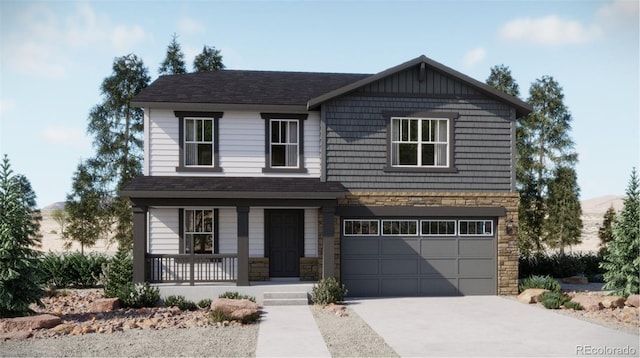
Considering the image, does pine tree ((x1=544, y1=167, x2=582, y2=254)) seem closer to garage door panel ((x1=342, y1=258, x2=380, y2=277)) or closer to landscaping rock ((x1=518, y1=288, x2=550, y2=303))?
landscaping rock ((x1=518, y1=288, x2=550, y2=303))

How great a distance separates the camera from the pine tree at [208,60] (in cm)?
2988

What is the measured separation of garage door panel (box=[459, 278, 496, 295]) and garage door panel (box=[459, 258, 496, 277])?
20cm

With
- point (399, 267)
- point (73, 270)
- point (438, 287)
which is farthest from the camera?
point (73, 270)

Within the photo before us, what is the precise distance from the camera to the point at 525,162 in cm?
2716

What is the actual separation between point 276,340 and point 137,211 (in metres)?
6.95

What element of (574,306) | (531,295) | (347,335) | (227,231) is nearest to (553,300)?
(574,306)

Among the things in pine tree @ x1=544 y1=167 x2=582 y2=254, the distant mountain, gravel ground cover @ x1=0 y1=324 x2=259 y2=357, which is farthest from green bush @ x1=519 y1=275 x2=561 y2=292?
the distant mountain

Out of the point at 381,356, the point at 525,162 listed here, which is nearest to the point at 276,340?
the point at 381,356

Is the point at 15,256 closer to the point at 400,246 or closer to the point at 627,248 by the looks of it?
the point at 400,246

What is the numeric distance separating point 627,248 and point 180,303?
518 inches

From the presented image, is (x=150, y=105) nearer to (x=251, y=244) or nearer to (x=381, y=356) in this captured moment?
(x=251, y=244)

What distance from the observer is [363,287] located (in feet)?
58.0

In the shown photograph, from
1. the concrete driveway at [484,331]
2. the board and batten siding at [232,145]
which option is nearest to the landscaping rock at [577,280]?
the concrete driveway at [484,331]

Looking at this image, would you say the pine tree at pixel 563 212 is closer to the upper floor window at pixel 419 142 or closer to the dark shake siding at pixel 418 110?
the dark shake siding at pixel 418 110
